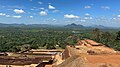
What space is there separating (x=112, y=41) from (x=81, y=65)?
43707mm

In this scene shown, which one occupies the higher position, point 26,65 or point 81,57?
point 81,57

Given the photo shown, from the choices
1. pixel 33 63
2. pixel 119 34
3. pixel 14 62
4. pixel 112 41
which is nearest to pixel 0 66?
pixel 14 62

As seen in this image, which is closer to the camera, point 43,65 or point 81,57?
point 81,57

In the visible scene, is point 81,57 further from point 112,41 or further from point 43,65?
point 112,41

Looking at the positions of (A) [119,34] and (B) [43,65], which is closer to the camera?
(B) [43,65]

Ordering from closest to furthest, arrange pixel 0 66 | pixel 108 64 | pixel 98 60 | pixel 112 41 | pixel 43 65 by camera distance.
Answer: pixel 108 64 < pixel 98 60 < pixel 43 65 < pixel 0 66 < pixel 112 41

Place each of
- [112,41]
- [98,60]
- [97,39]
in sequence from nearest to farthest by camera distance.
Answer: [98,60] < [112,41] < [97,39]

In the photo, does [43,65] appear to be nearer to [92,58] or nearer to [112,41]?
[92,58]

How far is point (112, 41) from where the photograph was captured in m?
56.3

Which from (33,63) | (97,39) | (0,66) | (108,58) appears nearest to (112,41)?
(97,39)

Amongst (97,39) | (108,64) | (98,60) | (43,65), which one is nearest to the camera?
Answer: (108,64)

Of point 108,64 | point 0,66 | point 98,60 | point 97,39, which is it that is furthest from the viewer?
point 97,39

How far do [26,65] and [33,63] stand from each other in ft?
4.23

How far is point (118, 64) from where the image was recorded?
14.1 meters
